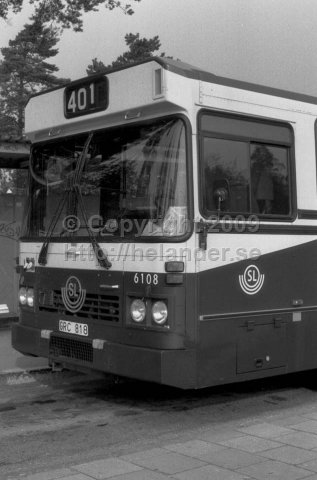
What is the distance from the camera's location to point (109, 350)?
6.15 m

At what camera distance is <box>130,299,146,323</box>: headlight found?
5.98 metres

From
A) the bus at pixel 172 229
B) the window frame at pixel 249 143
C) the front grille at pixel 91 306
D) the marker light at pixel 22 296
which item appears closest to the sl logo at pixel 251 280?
the bus at pixel 172 229

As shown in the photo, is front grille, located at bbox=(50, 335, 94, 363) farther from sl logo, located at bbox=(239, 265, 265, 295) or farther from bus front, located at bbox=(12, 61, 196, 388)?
sl logo, located at bbox=(239, 265, 265, 295)

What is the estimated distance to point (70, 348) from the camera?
263 inches

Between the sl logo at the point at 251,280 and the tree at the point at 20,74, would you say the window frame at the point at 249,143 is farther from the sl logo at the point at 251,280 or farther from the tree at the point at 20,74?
the tree at the point at 20,74

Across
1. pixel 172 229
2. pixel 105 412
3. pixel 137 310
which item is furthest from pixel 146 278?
pixel 105 412

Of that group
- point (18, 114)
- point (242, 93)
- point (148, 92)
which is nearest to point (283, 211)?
point (242, 93)

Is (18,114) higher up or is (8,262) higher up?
(18,114)

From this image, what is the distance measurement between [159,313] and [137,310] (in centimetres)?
25

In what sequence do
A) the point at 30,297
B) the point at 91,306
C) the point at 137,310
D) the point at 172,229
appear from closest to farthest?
the point at 172,229, the point at 137,310, the point at 91,306, the point at 30,297

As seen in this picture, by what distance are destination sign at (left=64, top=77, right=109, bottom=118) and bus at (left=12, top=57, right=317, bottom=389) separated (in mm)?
15

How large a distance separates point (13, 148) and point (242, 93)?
4862 millimetres

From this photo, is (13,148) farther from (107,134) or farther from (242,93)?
(242,93)

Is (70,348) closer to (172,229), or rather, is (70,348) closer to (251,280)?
(172,229)
